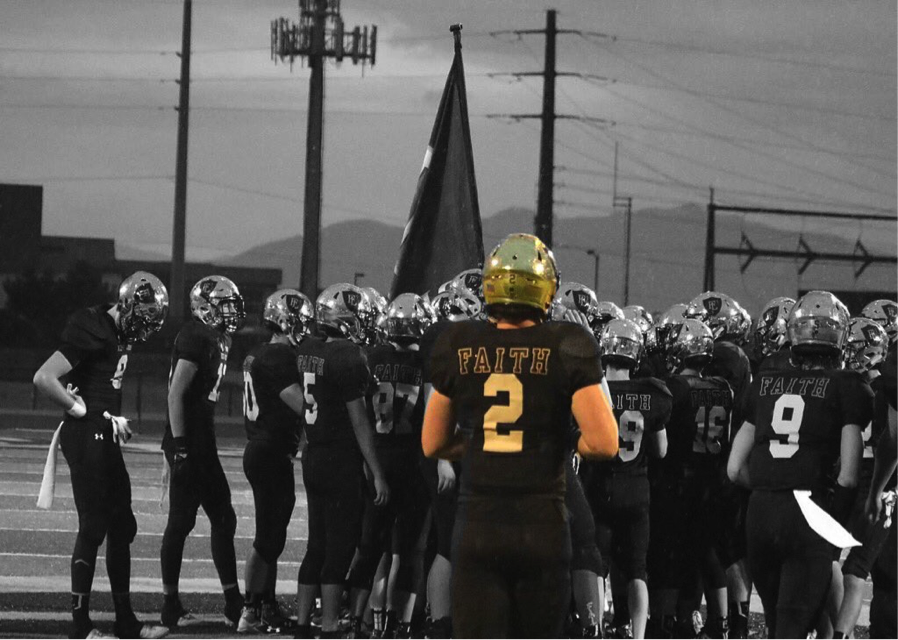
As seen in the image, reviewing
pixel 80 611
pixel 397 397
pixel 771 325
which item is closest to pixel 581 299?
pixel 771 325

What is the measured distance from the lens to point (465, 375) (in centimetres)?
523

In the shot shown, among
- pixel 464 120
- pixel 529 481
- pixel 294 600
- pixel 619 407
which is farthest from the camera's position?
pixel 464 120

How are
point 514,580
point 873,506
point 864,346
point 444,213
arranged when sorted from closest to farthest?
point 514,580 < point 873,506 < point 864,346 < point 444,213

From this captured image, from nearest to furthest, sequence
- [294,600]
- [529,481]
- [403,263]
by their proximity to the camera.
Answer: [529,481] → [294,600] → [403,263]

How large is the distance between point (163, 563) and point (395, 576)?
146 centimetres

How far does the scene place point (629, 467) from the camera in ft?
26.4

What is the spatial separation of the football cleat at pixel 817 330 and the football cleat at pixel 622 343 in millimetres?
1159

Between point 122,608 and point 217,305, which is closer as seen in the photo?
point 122,608

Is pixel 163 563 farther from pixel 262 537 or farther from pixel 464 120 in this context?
pixel 464 120

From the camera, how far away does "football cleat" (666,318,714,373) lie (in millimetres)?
8438

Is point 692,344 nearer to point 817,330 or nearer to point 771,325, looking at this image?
point 771,325

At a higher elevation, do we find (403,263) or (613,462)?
(403,263)

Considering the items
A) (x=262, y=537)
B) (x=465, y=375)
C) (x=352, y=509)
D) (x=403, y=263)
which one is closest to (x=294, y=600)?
(x=262, y=537)

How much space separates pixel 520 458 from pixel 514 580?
0.42 m
